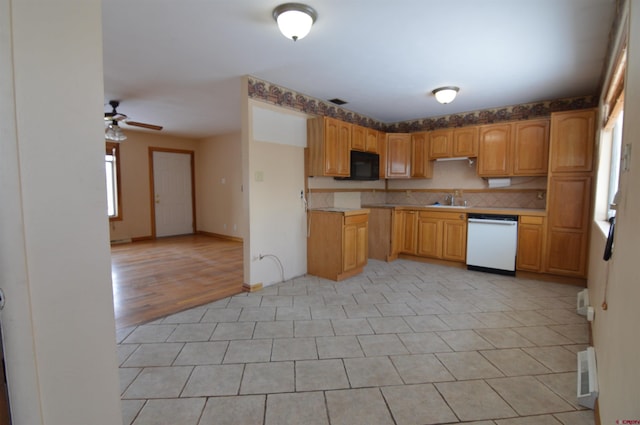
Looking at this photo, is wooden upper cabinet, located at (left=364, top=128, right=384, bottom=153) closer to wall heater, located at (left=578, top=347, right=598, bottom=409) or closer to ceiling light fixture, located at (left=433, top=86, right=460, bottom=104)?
ceiling light fixture, located at (left=433, top=86, right=460, bottom=104)

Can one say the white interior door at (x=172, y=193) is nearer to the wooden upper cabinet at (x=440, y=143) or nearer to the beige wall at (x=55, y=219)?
the wooden upper cabinet at (x=440, y=143)

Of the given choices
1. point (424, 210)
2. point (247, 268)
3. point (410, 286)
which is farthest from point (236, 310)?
point (424, 210)

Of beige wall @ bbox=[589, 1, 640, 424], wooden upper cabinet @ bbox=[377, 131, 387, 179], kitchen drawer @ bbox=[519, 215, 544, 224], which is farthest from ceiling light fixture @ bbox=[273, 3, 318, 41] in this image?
kitchen drawer @ bbox=[519, 215, 544, 224]

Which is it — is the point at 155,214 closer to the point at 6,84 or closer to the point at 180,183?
the point at 180,183

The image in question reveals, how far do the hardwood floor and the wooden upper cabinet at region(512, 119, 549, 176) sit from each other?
164 inches

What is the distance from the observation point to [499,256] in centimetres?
420

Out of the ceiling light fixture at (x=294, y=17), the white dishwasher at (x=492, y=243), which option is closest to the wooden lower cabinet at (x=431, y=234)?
the white dishwasher at (x=492, y=243)

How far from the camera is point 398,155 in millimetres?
5277

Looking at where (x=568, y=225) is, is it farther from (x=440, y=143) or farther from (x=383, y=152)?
(x=383, y=152)

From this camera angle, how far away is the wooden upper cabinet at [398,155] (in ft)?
17.3

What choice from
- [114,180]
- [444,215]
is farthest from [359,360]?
[114,180]

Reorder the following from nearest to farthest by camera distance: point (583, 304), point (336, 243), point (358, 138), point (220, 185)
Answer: point (583, 304) < point (336, 243) < point (358, 138) < point (220, 185)

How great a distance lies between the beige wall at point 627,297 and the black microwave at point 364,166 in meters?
3.18

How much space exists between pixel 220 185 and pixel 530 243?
6.12 m
